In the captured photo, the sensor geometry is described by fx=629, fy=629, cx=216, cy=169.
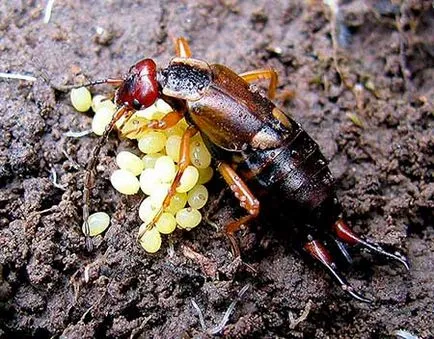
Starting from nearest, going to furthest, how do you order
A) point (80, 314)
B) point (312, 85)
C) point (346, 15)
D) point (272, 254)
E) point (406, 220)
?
point (80, 314) < point (272, 254) < point (406, 220) < point (312, 85) < point (346, 15)

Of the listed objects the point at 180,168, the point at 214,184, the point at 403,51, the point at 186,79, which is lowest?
the point at 214,184

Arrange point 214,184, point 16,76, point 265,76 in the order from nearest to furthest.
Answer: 1. point 214,184
2. point 16,76
3. point 265,76

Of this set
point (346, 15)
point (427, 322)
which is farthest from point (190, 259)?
point (346, 15)

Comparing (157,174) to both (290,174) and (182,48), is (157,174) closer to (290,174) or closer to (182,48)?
(290,174)

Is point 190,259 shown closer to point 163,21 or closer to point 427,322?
point 427,322

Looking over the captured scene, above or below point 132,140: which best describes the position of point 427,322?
below

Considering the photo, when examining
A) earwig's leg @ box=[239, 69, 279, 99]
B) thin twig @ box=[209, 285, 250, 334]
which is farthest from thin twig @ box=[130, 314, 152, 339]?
earwig's leg @ box=[239, 69, 279, 99]

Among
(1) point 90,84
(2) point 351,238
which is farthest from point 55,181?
(2) point 351,238

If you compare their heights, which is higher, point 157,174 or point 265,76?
point 265,76
